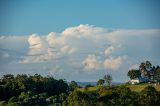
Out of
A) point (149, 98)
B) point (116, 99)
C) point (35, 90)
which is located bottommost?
point (149, 98)

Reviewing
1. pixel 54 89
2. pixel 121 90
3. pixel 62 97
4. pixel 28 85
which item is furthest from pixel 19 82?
pixel 121 90

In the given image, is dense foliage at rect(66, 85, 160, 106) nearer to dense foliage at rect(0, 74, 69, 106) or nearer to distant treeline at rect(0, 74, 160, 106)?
distant treeline at rect(0, 74, 160, 106)

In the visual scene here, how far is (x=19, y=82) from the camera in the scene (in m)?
184

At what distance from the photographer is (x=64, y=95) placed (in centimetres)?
15525

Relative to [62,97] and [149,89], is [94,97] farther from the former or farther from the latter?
[62,97]

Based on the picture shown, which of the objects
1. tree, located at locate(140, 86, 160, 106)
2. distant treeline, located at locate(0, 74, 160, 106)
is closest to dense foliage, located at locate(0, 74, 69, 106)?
distant treeline, located at locate(0, 74, 160, 106)

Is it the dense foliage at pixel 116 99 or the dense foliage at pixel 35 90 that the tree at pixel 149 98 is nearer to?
the dense foliage at pixel 116 99

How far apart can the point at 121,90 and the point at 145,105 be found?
1127 cm

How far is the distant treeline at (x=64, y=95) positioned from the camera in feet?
390

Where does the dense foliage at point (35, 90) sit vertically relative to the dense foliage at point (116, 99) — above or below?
above

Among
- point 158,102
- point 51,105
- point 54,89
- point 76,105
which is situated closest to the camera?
point 76,105

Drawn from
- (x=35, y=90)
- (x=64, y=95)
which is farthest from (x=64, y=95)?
(x=35, y=90)

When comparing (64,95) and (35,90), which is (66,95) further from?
(35,90)

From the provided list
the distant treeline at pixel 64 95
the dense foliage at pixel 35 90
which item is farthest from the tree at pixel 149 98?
the dense foliage at pixel 35 90
